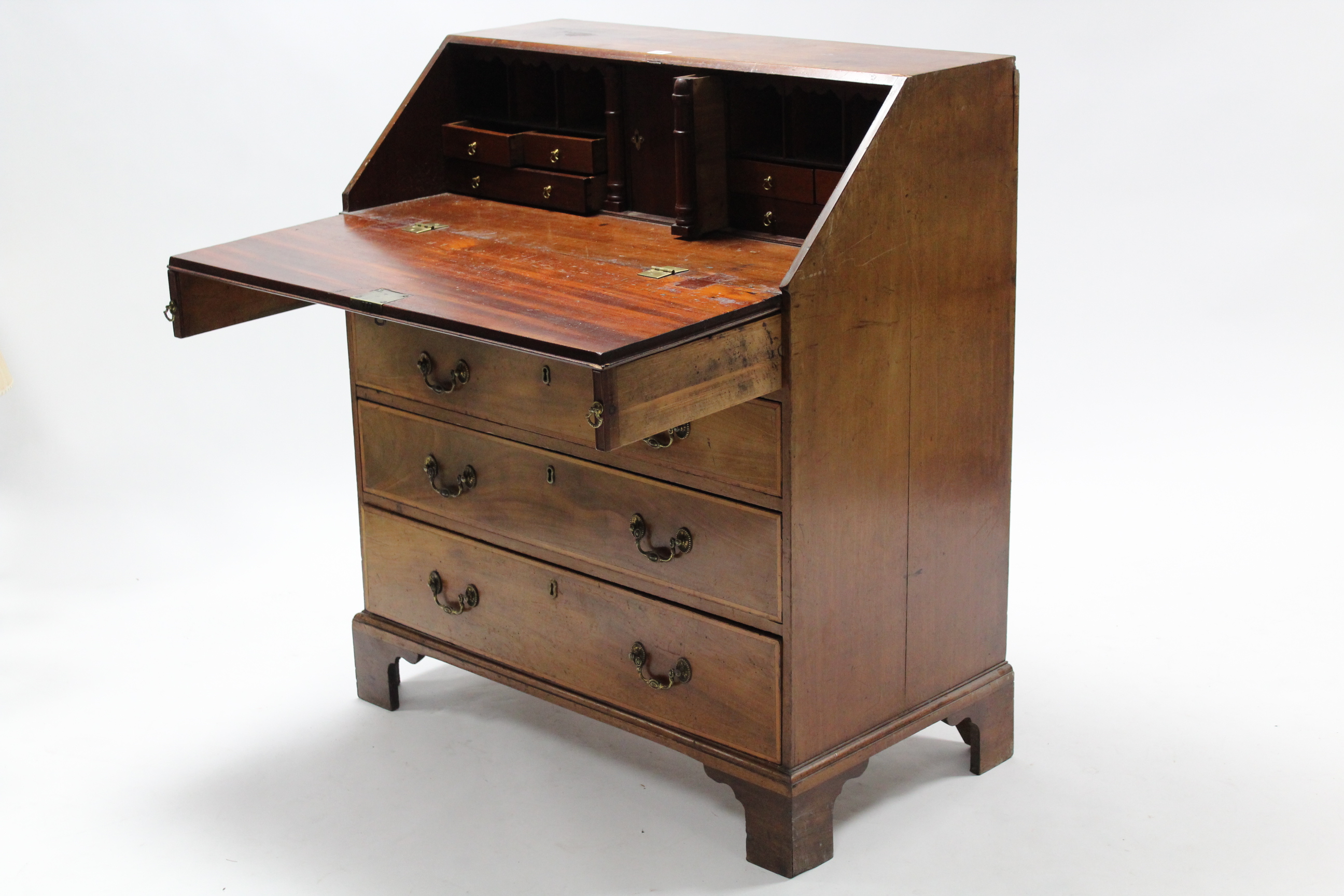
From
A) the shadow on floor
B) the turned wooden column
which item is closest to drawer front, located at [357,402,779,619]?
the shadow on floor

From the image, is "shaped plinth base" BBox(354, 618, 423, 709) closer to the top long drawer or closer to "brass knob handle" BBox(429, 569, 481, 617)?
"brass knob handle" BBox(429, 569, 481, 617)

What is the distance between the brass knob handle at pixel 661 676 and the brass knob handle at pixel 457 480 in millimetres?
462

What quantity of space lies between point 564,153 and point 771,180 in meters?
0.50

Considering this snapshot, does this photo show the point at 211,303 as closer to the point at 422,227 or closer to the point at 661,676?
the point at 422,227

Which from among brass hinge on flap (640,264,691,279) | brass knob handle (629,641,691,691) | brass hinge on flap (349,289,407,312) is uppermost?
brass hinge on flap (640,264,691,279)

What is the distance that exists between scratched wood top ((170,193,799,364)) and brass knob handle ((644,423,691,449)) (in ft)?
0.79

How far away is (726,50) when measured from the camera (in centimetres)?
Result: 341

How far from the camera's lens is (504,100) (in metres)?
3.87

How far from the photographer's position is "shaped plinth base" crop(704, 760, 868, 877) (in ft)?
10.3

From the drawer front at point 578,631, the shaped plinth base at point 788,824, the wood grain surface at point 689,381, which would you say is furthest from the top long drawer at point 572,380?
the shaped plinth base at point 788,824

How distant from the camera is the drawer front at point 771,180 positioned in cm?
330

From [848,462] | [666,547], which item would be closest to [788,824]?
[666,547]

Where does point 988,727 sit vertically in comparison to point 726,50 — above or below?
below

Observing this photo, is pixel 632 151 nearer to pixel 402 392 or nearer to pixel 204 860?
pixel 402 392
